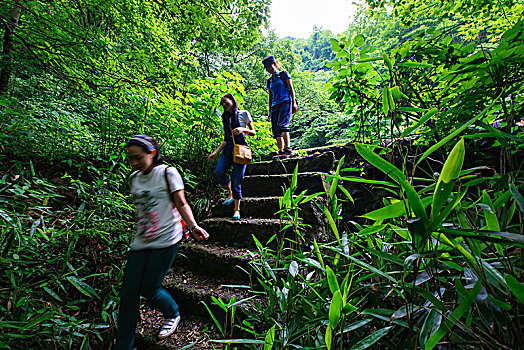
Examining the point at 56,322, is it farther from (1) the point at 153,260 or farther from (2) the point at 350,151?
(2) the point at 350,151

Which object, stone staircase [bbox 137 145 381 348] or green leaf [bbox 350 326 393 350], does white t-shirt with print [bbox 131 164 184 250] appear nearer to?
stone staircase [bbox 137 145 381 348]

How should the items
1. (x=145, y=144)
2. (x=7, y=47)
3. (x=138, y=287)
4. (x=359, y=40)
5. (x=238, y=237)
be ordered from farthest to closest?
(x=7, y=47), (x=238, y=237), (x=145, y=144), (x=138, y=287), (x=359, y=40)

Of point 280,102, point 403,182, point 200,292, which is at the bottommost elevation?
point 200,292

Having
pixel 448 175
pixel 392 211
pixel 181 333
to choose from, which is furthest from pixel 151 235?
pixel 448 175

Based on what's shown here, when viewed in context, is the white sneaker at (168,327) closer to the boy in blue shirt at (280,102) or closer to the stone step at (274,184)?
the stone step at (274,184)

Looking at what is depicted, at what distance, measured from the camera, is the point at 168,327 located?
5.55ft

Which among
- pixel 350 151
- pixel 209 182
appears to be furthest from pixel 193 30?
pixel 350 151

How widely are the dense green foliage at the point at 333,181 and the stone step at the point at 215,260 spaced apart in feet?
1.26

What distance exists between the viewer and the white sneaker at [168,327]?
1.64 metres

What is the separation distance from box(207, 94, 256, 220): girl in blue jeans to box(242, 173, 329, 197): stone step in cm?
40

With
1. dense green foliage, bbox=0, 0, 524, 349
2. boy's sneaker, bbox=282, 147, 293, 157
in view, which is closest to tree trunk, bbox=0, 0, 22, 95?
dense green foliage, bbox=0, 0, 524, 349

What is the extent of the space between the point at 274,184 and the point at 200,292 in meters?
1.69

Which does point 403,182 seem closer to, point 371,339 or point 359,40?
point 371,339

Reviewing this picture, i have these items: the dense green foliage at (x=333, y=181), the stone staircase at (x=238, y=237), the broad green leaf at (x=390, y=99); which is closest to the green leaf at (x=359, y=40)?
the dense green foliage at (x=333, y=181)
